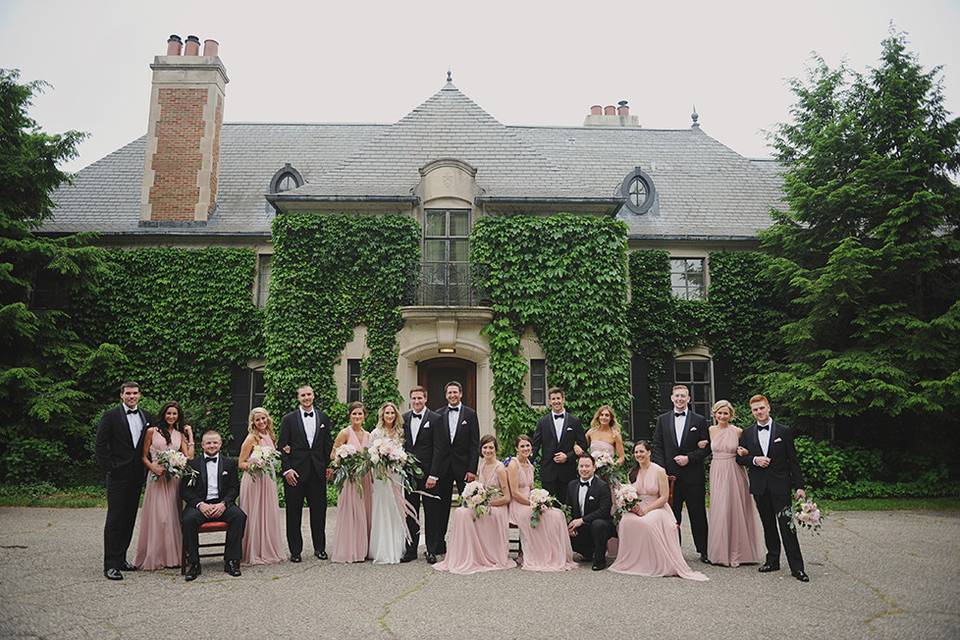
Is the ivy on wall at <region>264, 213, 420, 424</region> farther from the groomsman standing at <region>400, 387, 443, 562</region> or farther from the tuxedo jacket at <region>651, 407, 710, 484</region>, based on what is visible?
the tuxedo jacket at <region>651, 407, 710, 484</region>

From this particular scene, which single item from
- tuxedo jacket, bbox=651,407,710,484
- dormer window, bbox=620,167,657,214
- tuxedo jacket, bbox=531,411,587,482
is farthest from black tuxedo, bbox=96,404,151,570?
dormer window, bbox=620,167,657,214

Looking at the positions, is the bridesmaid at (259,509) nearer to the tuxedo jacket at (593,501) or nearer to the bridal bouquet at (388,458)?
the bridal bouquet at (388,458)

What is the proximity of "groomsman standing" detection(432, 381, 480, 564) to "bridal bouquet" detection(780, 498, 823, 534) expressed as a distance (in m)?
3.47

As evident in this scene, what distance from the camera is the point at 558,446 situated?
26.9ft

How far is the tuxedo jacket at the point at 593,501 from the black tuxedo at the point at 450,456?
1.22 metres

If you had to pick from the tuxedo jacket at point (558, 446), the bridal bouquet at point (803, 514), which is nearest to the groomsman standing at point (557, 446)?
the tuxedo jacket at point (558, 446)

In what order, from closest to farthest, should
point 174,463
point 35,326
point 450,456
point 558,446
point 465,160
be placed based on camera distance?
point 174,463
point 450,456
point 558,446
point 35,326
point 465,160

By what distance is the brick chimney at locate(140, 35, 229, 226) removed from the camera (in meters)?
16.7

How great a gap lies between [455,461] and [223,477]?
266cm

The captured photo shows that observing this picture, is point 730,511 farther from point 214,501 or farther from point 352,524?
point 214,501

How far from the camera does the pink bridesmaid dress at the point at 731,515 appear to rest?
24.0 ft

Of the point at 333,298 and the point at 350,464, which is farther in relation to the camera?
the point at 333,298

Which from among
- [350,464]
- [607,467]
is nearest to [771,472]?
[607,467]

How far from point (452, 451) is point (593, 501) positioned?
1.79 m
